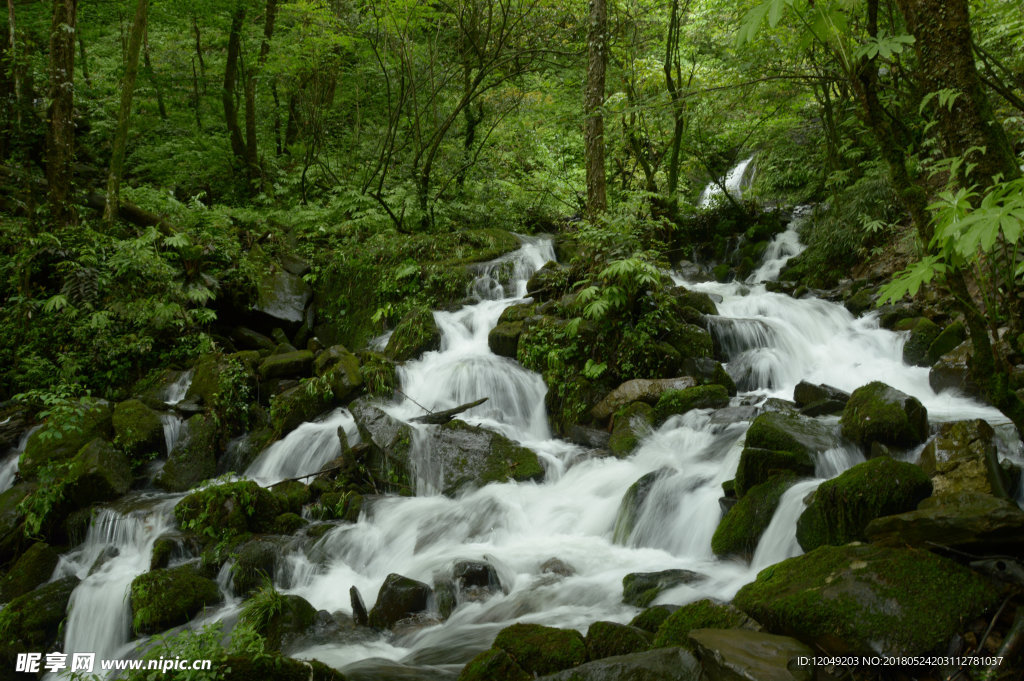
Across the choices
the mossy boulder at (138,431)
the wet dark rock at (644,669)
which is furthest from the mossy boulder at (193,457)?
the wet dark rock at (644,669)

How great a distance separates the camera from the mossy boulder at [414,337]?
9633 mm

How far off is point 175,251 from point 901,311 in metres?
11.5

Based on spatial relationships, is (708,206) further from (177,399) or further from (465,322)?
(177,399)

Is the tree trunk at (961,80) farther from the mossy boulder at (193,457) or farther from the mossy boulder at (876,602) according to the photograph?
the mossy boulder at (193,457)

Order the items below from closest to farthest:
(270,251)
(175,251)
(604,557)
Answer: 1. (604,557)
2. (175,251)
3. (270,251)

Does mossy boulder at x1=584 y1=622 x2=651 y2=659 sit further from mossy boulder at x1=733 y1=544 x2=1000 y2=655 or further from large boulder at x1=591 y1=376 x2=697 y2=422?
large boulder at x1=591 y1=376 x2=697 y2=422

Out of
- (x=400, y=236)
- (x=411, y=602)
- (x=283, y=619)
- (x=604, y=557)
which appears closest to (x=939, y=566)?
(x=604, y=557)

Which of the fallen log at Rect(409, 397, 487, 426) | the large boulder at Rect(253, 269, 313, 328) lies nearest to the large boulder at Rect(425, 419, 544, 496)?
the fallen log at Rect(409, 397, 487, 426)

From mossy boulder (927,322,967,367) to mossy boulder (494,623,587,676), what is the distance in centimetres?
651

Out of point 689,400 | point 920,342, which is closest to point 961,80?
point 689,400

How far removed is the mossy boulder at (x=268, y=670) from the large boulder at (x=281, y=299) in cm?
814

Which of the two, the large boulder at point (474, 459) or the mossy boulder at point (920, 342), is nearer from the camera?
the large boulder at point (474, 459)

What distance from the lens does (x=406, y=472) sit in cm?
683

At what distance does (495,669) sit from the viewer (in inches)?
130
